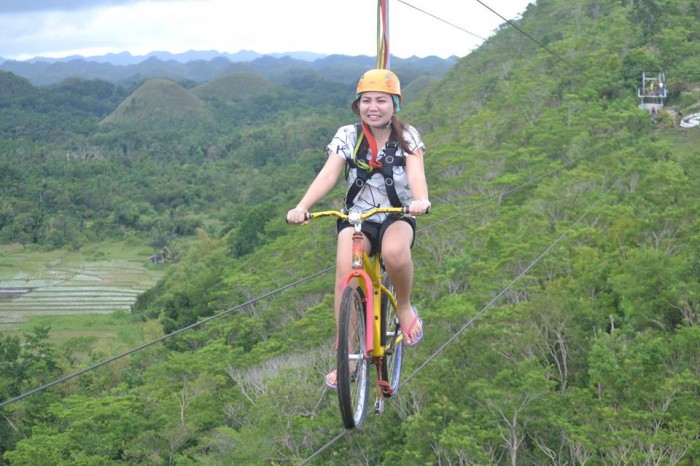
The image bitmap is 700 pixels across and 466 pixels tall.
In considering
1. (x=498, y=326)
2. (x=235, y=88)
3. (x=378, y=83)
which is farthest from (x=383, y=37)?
(x=235, y=88)

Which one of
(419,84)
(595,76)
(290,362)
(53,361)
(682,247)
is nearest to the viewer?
(682,247)

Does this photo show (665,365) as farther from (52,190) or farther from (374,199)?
(52,190)

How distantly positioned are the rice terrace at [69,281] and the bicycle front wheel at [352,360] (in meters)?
41.1

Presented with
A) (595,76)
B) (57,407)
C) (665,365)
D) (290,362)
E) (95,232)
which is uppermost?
Answer: (595,76)

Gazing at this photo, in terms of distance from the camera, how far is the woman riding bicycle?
14.1ft

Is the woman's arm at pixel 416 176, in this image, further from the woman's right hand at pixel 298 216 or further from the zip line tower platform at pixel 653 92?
the zip line tower platform at pixel 653 92

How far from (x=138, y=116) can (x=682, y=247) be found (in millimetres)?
123523

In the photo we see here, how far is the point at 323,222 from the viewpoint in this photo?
30.3 metres

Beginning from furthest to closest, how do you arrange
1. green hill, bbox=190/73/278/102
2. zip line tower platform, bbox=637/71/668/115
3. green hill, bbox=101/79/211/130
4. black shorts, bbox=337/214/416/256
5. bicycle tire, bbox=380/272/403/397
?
green hill, bbox=190/73/278/102
green hill, bbox=101/79/211/130
zip line tower platform, bbox=637/71/668/115
bicycle tire, bbox=380/272/403/397
black shorts, bbox=337/214/416/256

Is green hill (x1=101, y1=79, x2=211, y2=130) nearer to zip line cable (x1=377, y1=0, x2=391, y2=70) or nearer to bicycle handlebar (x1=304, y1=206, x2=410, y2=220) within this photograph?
zip line cable (x1=377, y1=0, x2=391, y2=70)

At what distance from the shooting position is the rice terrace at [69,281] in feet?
150

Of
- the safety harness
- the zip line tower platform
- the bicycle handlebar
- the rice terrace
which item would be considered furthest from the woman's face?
the rice terrace

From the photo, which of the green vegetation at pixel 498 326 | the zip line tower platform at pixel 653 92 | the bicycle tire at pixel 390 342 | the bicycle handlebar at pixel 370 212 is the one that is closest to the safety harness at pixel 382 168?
Result: the bicycle handlebar at pixel 370 212

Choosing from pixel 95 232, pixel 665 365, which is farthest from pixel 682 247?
pixel 95 232
